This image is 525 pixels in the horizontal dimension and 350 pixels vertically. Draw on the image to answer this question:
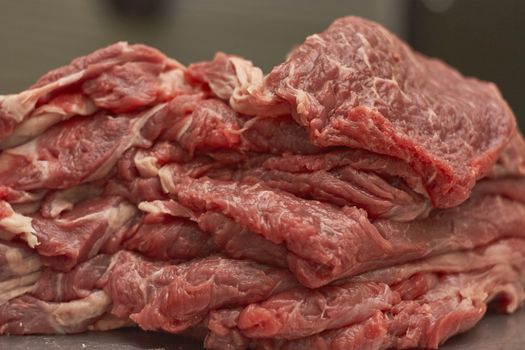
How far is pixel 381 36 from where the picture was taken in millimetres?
3824

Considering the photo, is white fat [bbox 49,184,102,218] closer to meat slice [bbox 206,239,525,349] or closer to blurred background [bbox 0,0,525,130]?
meat slice [bbox 206,239,525,349]

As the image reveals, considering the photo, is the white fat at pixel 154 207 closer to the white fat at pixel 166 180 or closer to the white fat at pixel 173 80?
the white fat at pixel 166 180

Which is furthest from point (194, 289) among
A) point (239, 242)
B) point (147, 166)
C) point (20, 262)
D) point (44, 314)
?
point (20, 262)

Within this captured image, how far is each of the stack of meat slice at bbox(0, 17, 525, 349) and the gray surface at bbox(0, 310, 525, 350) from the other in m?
0.07

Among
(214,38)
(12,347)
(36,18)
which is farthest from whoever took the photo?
(214,38)

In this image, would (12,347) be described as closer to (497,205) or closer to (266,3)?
(497,205)

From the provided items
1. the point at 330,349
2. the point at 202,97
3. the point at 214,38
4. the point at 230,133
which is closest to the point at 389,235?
the point at 330,349

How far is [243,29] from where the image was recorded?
9758mm

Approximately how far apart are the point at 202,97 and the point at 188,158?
1.11ft

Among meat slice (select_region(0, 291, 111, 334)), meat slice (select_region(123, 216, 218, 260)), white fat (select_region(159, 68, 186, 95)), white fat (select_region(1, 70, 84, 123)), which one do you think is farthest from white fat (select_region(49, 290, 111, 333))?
white fat (select_region(159, 68, 186, 95))

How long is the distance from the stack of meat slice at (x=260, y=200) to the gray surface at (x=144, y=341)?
2.6 inches

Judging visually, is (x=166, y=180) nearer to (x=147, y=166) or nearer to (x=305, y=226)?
(x=147, y=166)

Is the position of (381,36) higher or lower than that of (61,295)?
higher

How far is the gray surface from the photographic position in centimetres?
353
